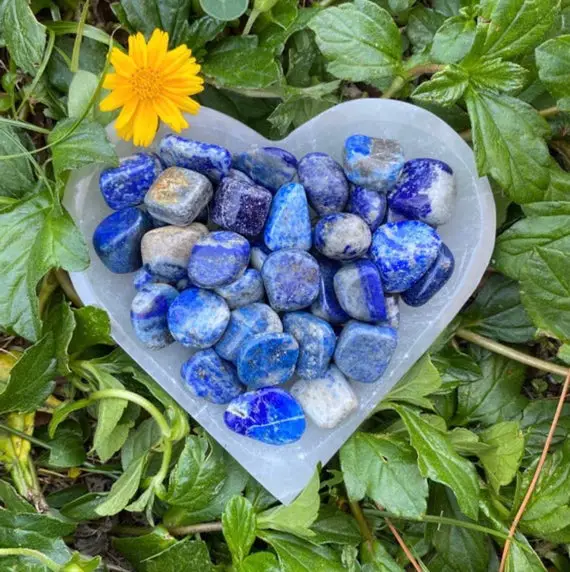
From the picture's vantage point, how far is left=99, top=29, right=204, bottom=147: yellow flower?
3.07 feet

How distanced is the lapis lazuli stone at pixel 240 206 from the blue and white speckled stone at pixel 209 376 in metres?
0.16

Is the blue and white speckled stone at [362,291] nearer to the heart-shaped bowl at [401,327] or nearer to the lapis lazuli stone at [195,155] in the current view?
the heart-shaped bowl at [401,327]

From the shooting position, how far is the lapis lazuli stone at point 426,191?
3.28 ft

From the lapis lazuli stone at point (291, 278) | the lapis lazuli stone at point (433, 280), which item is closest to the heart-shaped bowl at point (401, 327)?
the lapis lazuli stone at point (433, 280)

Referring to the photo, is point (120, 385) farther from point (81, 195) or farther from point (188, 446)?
point (81, 195)

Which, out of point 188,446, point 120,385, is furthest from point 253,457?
point 120,385

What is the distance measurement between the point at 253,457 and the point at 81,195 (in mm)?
395

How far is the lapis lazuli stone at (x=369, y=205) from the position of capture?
1.02 meters

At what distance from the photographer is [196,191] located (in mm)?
977

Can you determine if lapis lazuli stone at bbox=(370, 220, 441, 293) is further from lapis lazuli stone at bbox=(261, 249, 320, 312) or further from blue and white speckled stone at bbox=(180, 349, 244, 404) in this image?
blue and white speckled stone at bbox=(180, 349, 244, 404)

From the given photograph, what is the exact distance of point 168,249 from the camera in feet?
3.22

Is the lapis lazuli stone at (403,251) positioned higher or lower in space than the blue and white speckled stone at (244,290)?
higher

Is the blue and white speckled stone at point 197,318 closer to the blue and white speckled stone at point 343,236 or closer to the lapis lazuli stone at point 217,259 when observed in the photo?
the lapis lazuli stone at point 217,259

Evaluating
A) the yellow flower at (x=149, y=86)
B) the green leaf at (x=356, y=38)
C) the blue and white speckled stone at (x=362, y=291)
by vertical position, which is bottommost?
the blue and white speckled stone at (x=362, y=291)
